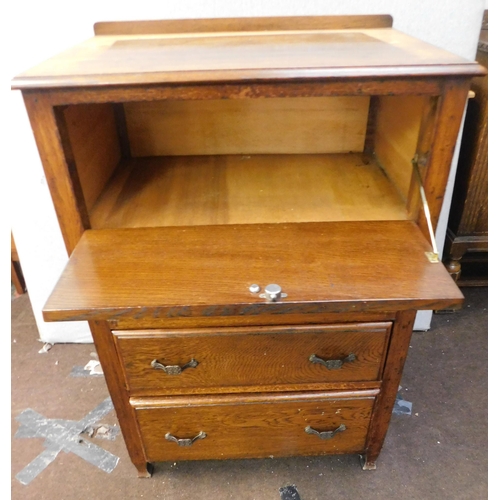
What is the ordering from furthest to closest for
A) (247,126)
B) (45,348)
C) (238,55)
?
(45,348) < (247,126) < (238,55)

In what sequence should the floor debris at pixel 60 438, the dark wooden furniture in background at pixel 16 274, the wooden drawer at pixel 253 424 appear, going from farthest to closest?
the dark wooden furniture in background at pixel 16 274 → the floor debris at pixel 60 438 → the wooden drawer at pixel 253 424

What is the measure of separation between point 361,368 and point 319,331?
0.15 m

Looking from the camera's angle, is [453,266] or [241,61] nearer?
[241,61]

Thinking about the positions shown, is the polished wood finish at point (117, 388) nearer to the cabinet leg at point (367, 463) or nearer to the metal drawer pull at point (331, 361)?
the metal drawer pull at point (331, 361)

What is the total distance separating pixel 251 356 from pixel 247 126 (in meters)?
0.64

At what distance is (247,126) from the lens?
4.00 feet

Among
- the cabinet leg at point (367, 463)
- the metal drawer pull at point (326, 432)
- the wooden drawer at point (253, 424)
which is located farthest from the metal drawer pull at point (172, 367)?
the cabinet leg at point (367, 463)

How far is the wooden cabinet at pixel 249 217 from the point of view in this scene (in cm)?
75

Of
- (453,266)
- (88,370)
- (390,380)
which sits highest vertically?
(390,380)

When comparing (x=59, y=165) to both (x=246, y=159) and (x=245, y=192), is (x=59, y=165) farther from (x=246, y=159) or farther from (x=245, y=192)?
(x=246, y=159)

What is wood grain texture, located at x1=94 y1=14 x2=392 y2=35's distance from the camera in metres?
1.13

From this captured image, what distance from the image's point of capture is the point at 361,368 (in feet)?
3.09

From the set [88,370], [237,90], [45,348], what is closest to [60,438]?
[88,370]

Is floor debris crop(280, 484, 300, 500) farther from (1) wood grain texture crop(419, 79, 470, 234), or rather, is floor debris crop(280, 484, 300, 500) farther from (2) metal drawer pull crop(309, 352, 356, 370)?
A: (1) wood grain texture crop(419, 79, 470, 234)
